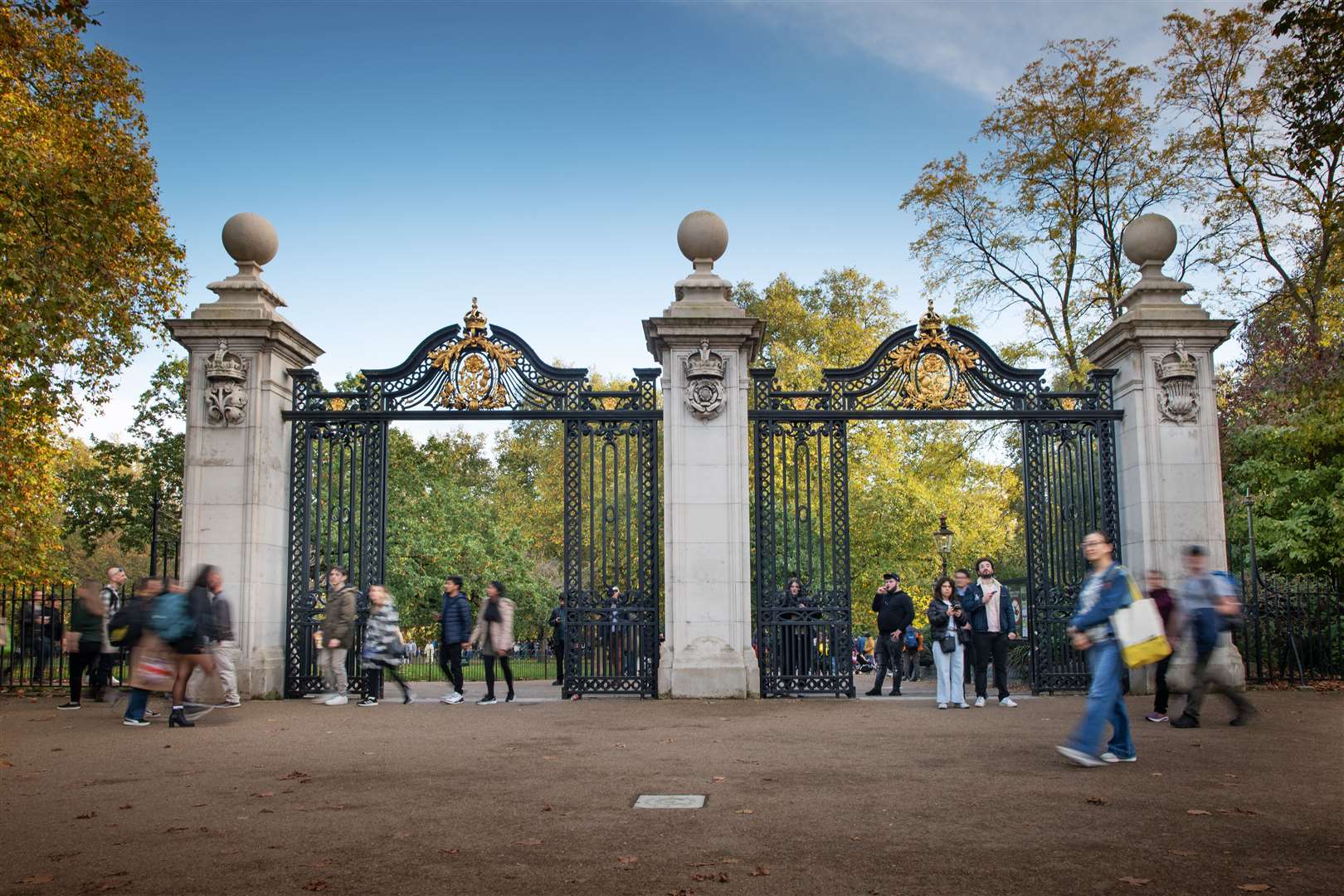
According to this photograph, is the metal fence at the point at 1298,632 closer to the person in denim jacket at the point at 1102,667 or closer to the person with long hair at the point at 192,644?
the person in denim jacket at the point at 1102,667

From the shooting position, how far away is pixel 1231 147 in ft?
76.6

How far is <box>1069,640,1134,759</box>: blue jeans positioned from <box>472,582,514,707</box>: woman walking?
25.4 feet

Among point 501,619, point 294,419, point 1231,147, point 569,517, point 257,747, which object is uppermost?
point 1231,147

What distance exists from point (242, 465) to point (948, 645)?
354 inches

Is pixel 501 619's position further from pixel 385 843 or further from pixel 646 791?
pixel 385 843

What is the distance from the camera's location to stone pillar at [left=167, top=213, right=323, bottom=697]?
535 inches

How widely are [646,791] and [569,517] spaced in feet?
23.5

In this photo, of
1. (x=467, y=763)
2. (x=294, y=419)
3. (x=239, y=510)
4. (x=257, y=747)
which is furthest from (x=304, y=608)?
(x=467, y=763)

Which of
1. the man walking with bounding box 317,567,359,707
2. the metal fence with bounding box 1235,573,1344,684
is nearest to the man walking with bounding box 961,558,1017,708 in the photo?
the metal fence with bounding box 1235,573,1344,684

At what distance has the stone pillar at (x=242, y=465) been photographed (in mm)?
13586

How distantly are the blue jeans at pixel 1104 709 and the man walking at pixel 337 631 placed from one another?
8.80 meters

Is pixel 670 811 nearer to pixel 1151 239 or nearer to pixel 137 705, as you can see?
pixel 137 705

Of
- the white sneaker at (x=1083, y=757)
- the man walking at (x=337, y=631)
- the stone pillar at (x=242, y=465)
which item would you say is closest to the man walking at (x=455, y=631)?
the man walking at (x=337, y=631)

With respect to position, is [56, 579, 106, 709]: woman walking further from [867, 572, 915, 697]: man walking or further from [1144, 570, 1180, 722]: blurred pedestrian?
[1144, 570, 1180, 722]: blurred pedestrian
